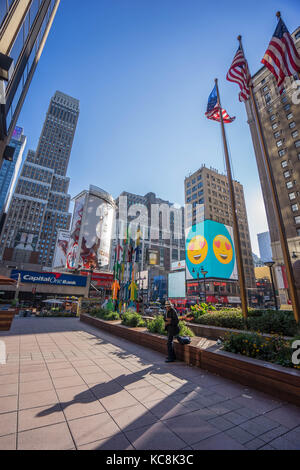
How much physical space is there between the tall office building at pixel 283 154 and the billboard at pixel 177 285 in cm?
3343

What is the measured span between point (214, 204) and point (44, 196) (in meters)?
93.1

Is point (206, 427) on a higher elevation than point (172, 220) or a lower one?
lower

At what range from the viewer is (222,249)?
63.2 m

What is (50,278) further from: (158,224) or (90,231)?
(158,224)

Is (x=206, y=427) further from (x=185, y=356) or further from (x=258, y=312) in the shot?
(x=258, y=312)

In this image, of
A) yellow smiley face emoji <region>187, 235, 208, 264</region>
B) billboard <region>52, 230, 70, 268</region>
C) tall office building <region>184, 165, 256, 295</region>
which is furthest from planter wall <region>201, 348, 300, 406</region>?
tall office building <region>184, 165, 256, 295</region>

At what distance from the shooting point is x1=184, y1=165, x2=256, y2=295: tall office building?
237ft

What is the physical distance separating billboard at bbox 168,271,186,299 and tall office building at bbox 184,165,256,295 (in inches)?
748

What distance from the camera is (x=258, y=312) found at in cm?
1127

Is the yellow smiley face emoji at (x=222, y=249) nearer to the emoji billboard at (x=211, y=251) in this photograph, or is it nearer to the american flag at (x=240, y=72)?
the emoji billboard at (x=211, y=251)

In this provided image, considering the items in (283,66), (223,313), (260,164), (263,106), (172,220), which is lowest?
(223,313)
